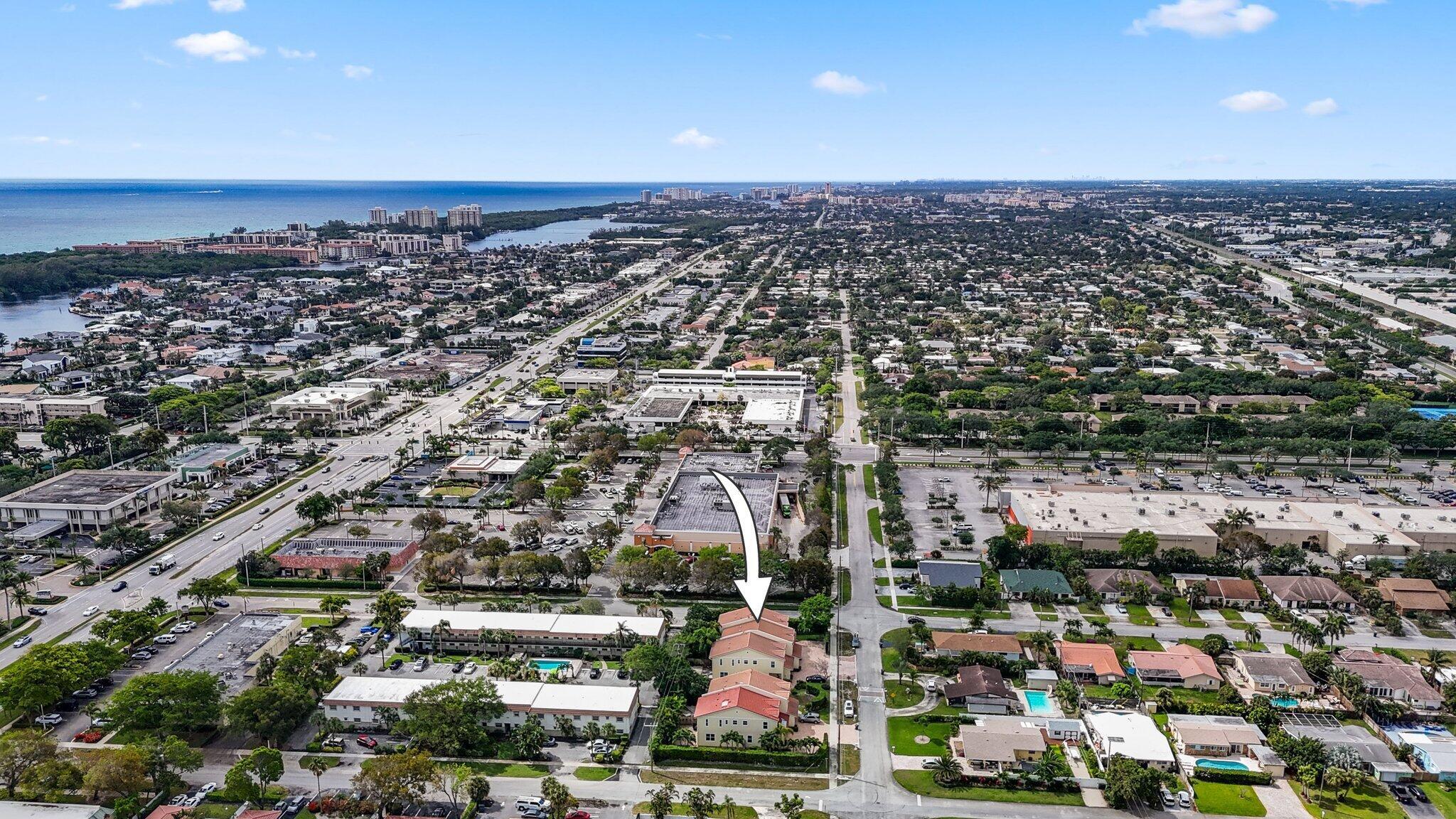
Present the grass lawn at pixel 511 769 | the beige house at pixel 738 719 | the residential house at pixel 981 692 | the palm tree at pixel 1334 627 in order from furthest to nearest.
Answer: the palm tree at pixel 1334 627 < the residential house at pixel 981 692 < the beige house at pixel 738 719 < the grass lawn at pixel 511 769

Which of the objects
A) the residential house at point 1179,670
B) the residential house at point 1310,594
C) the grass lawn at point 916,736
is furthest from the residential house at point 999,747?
the residential house at point 1310,594

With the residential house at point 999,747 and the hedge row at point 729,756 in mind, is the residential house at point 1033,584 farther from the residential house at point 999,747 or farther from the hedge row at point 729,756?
the hedge row at point 729,756

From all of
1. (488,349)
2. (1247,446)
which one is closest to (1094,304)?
(1247,446)

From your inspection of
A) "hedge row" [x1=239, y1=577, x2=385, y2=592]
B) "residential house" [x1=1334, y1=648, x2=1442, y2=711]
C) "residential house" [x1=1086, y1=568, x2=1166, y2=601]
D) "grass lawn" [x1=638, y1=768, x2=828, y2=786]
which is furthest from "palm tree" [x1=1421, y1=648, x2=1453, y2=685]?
"hedge row" [x1=239, y1=577, x2=385, y2=592]

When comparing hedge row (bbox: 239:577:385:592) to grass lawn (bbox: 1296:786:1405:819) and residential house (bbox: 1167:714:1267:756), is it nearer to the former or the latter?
residential house (bbox: 1167:714:1267:756)

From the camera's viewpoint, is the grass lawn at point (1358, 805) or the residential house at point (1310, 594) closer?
the grass lawn at point (1358, 805)

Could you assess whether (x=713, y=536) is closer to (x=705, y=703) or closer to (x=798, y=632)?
(x=798, y=632)
